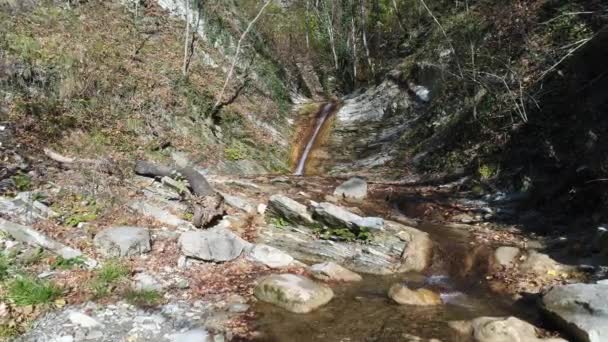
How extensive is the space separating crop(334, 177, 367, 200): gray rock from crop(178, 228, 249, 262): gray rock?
4822mm

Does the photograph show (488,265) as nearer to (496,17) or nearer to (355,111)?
(496,17)

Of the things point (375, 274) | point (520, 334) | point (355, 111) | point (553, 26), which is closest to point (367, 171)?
point (355, 111)

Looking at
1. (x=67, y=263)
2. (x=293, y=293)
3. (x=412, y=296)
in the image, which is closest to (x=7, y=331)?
(x=67, y=263)

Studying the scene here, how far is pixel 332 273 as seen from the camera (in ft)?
24.6

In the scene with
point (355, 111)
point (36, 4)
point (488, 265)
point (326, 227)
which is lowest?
point (326, 227)

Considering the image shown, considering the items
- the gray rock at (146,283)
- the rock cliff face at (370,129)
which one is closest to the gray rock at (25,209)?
the gray rock at (146,283)

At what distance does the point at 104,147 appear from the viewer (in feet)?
36.6

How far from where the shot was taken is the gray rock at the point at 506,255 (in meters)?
8.09

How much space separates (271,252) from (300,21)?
30144 millimetres

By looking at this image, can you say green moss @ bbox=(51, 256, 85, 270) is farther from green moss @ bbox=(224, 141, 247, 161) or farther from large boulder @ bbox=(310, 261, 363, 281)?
green moss @ bbox=(224, 141, 247, 161)

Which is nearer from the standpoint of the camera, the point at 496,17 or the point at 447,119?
the point at 447,119

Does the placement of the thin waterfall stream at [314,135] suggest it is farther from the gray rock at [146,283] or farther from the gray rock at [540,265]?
the gray rock at [146,283]

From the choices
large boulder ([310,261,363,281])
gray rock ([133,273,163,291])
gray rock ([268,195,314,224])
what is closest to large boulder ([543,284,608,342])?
large boulder ([310,261,363,281])

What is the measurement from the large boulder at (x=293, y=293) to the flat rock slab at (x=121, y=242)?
210cm
